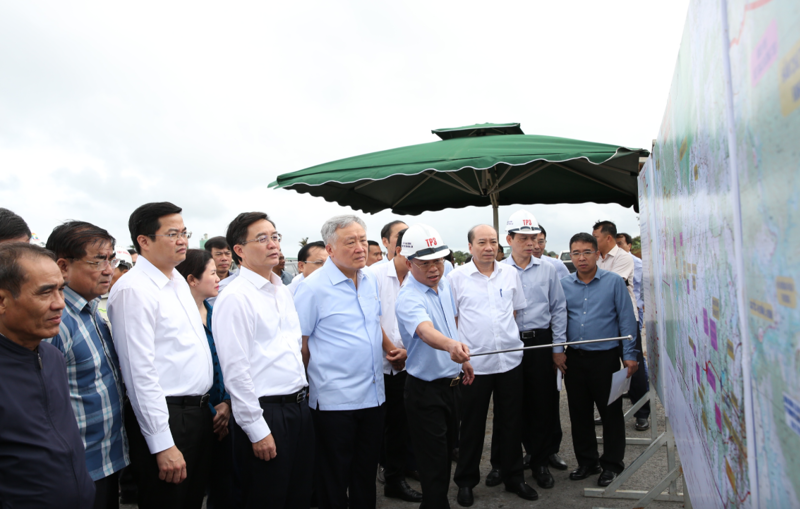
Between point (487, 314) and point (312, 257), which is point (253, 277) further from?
point (312, 257)

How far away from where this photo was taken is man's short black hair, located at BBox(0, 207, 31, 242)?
2.59 meters

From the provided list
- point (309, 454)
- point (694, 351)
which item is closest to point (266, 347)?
point (309, 454)

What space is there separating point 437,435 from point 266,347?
1238 millimetres

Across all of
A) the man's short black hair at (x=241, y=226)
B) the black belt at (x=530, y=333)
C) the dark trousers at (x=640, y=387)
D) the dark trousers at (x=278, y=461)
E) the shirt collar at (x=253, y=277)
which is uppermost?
the man's short black hair at (x=241, y=226)

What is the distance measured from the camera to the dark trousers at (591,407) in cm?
410

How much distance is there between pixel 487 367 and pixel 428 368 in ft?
2.72

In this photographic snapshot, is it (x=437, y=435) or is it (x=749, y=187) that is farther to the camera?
(x=437, y=435)

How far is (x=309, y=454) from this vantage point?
2.93m

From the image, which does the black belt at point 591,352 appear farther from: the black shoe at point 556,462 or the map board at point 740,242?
the map board at point 740,242

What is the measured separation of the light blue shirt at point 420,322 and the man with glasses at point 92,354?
5.32ft

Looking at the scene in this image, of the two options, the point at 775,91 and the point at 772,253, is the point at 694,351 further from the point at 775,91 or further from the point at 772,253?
the point at 775,91

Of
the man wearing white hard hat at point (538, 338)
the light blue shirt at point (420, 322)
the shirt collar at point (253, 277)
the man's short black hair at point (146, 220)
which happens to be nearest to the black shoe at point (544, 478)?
the man wearing white hard hat at point (538, 338)

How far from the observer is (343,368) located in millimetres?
3150

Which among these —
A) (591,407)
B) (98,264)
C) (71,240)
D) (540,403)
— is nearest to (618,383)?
(591,407)
